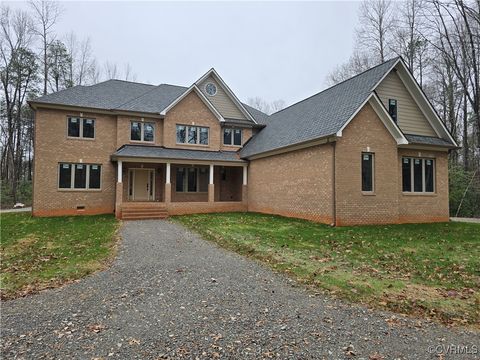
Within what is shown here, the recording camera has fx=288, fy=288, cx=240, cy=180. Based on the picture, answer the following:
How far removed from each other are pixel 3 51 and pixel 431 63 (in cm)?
3810

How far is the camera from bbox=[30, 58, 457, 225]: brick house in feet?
42.1

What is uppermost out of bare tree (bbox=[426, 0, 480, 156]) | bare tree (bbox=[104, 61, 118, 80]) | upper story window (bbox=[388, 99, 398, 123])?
bare tree (bbox=[104, 61, 118, 80])

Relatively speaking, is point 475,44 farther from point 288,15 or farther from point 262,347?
point 262,347

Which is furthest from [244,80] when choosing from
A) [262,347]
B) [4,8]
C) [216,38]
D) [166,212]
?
[262,347]

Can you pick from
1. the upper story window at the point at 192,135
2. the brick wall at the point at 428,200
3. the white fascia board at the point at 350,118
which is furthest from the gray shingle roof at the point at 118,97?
the brick wall at the point at 428,200

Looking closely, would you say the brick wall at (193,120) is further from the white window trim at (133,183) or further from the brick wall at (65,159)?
A: the brick wall at (65,159)

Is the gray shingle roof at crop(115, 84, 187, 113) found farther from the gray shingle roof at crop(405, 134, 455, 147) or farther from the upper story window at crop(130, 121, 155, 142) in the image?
the gray shingle roof at crop(405, 134, 455, 147)

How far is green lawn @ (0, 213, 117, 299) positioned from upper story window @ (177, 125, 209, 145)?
8321mm

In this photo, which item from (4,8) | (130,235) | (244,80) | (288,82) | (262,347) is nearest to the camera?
(262,347)

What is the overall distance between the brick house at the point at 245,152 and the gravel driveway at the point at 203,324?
8270 mm

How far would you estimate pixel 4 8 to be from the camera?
26547 millimetres

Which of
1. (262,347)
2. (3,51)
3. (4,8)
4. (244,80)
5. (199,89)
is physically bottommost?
(262,347)

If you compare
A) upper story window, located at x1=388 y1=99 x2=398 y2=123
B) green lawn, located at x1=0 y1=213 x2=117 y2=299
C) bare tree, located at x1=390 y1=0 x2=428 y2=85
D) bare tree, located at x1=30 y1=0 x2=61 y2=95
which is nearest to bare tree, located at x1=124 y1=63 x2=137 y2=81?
bare tree, located at x1=30 y1=0 x2=61 y2=95

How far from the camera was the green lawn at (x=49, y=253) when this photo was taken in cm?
573
